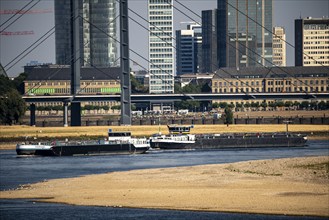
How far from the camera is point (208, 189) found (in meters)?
81.8

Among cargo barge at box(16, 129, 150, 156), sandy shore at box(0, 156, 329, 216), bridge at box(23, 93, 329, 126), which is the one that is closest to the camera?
sandy shore at box(0, 156, 329, 216)

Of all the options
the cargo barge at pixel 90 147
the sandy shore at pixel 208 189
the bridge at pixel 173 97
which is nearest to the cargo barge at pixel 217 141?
the cargo barge at pixel 90 147

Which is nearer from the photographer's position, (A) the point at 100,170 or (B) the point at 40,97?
(A) the point at 100,170

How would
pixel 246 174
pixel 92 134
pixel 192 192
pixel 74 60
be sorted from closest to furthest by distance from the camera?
pixel 192 192, pixel 246 174, pixel 92 134, pixel 74 60

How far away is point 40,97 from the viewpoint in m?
199

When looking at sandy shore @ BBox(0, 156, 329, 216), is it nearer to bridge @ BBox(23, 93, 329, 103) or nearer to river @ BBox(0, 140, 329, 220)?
river @ BBox(0, 140, 329, 220)

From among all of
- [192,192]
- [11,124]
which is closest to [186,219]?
[192,192]

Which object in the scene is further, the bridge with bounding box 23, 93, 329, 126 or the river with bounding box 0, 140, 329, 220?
the bridge with bounding box 23, 93, 329, 126

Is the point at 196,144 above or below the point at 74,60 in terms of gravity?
below

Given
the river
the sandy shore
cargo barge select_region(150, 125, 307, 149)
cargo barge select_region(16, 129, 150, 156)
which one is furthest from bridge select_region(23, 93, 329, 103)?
the sandy shore

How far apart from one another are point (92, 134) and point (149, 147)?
3468 cm

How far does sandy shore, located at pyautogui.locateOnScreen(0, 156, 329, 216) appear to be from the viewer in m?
73.5

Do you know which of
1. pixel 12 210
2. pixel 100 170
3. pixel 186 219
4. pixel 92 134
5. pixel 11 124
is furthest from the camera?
pixel 11 124

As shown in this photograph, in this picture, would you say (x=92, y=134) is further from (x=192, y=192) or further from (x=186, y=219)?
(x=186, y=219)
